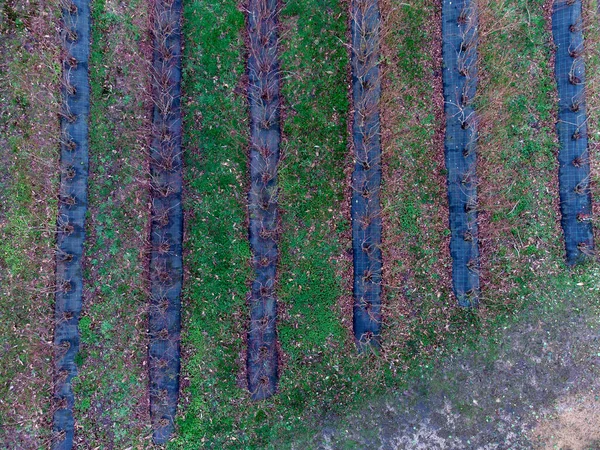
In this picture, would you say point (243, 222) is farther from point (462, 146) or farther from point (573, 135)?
point (573, 135)

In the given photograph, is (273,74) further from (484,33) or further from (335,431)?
(335,431)

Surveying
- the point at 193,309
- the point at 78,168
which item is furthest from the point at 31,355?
the point at 78,168

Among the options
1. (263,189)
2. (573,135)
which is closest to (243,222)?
(263,189)

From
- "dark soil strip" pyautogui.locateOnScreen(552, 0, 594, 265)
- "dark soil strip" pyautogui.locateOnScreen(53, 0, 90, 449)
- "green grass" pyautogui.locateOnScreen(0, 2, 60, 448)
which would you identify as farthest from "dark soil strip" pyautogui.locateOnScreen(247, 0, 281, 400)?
"dark soil strip" pyautogui.locateOnScreen(552, 0, 594, 265)

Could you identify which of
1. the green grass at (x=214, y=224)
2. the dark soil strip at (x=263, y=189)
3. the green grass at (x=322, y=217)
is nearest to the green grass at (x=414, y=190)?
the green grass at (x=322, y=217)

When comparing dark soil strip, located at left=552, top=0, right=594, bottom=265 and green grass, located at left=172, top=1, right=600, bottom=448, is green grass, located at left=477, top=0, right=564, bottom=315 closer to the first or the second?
green grass, located at left=172, top=1, right=600, bottom=448

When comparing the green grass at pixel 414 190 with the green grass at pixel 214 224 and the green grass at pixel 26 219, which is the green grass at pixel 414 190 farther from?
the green grass at pixel 26 219
